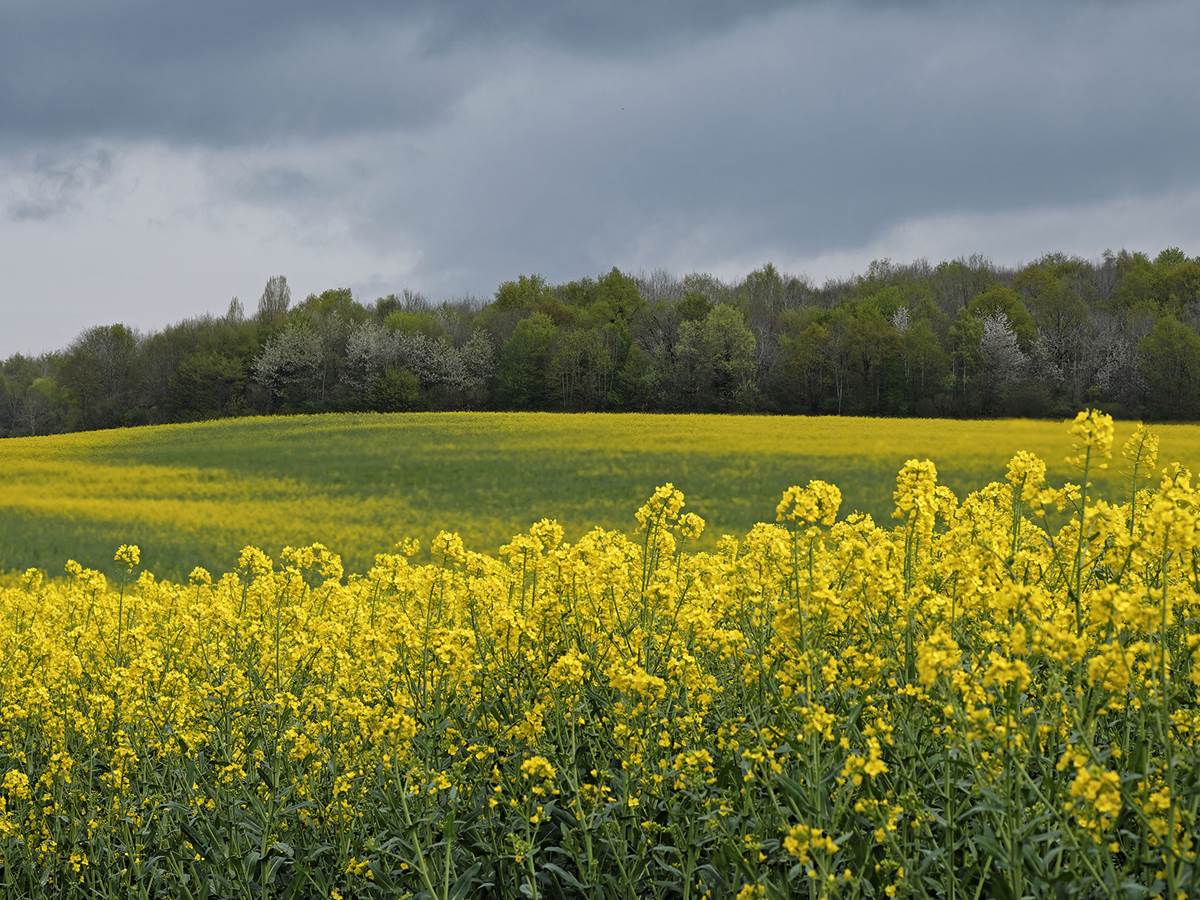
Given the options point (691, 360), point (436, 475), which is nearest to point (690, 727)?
point (436, 475)

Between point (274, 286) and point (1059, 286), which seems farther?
point (274, 286)

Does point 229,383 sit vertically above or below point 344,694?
above

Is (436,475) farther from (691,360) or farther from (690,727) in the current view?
(691,360)

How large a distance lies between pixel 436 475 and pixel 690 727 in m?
27.3

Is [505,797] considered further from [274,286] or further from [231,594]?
[274,286]

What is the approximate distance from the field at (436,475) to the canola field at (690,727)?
13.6 metres

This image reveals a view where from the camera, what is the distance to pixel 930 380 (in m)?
61.9

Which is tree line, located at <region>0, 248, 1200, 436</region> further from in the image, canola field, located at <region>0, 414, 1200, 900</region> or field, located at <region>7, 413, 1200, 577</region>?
canola field, located at <region>0, 414, 1200, 900</region>

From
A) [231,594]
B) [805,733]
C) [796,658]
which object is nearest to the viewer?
[805,733]

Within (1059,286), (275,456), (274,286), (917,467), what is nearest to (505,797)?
(917,467)

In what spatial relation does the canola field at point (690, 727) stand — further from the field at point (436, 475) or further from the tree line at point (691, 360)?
the tree line at point (691, 360)

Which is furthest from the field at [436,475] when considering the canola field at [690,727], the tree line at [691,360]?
the tree line at [691,360]

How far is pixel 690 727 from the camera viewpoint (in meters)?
4.93

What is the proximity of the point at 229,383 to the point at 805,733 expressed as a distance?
7347 cm
